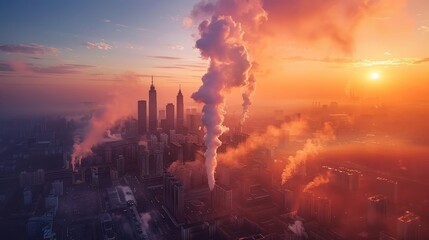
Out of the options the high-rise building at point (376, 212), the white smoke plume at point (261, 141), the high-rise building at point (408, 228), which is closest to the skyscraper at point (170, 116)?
the white smoke plume at point (261, 141)

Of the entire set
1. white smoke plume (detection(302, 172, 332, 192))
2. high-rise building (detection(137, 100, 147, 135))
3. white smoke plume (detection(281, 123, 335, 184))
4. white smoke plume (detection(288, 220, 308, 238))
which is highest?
high-rise building (detection(137, 100, 147, 135))

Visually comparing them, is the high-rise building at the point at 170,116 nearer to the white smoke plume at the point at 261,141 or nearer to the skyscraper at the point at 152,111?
the skyscraper at the point at 152,111

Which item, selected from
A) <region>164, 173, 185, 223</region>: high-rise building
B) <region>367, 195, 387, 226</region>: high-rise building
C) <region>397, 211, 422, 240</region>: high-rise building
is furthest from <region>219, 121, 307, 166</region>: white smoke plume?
<region>397, 211, 422, 240</region>: high-rise building

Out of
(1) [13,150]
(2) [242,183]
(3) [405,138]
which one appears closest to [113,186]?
(2) [242,183]

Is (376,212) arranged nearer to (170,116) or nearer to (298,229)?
(298,229)

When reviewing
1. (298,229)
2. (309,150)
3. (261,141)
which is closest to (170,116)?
(261,141)

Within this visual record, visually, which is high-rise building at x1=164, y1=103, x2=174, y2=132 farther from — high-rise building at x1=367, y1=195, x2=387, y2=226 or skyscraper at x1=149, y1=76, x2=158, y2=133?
high-rise building at x1=367, y1=195, x2=387, y2=226

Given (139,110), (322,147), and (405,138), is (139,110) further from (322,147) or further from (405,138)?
(405,138)
